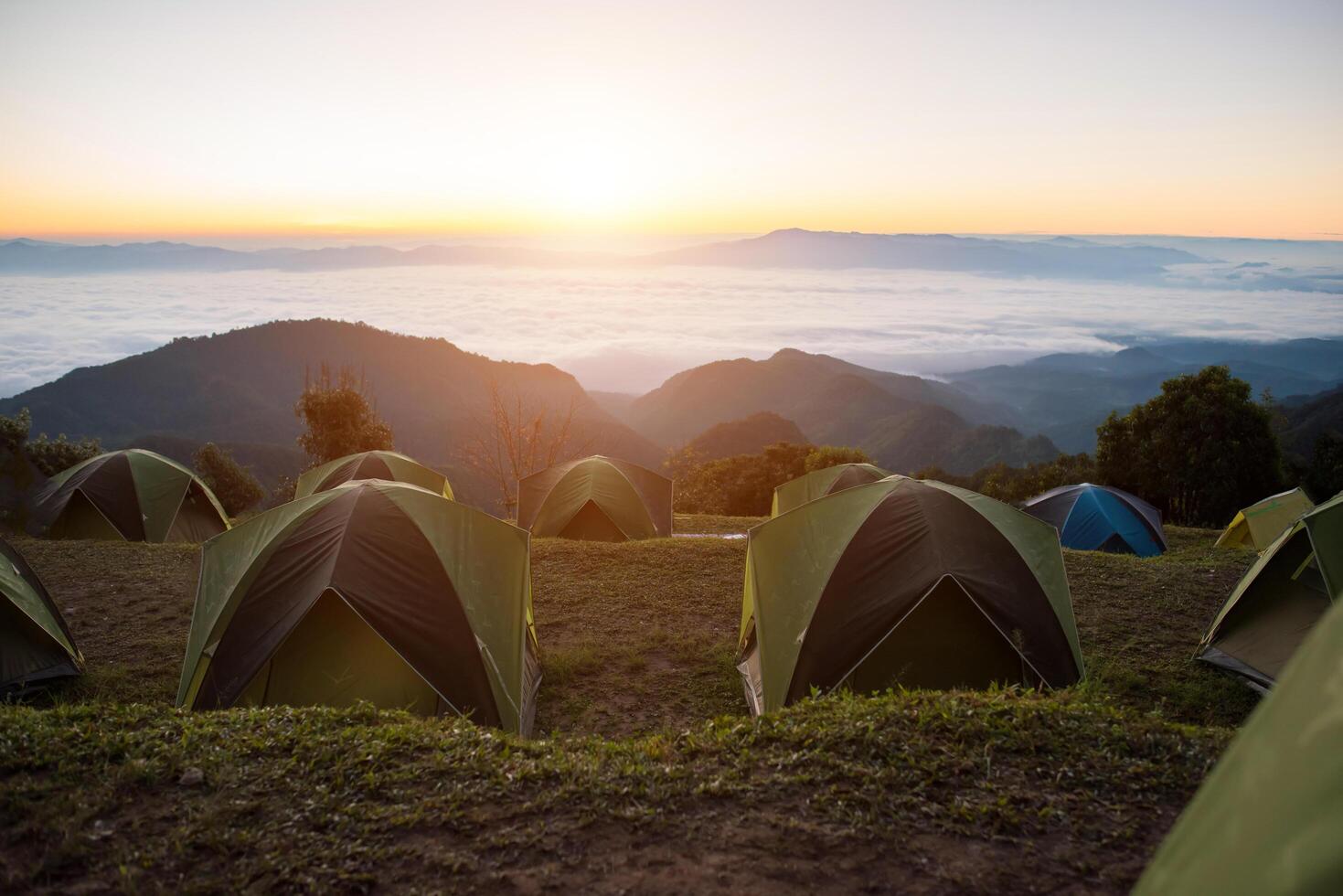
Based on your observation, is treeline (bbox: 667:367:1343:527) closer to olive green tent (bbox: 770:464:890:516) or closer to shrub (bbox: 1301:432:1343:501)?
shrub (bbox: 1301:432:1343:501)

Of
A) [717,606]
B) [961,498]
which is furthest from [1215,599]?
[717,606]

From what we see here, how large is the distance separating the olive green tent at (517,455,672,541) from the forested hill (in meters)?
71.9

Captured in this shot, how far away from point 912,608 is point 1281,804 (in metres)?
5.36

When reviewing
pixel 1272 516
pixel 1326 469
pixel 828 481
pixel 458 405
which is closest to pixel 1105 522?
pixel 1272 516

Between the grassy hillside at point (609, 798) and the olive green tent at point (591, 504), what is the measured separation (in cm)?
1078

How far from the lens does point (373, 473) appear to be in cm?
1527

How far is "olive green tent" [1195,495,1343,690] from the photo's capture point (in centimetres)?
739

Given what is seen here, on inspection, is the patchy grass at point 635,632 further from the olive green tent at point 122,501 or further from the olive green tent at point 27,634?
the olive green tent at point 122,501

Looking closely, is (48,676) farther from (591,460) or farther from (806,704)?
(591,460)

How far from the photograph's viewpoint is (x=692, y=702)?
805 cm

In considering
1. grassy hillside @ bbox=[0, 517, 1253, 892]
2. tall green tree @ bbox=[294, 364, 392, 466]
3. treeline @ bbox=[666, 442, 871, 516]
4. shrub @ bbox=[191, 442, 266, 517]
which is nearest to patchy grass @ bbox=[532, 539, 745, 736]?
grassy hillside @ bbox=[0, 517, 1253, 892]

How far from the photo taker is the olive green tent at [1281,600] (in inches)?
291

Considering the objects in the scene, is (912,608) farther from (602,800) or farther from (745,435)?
(745,435)

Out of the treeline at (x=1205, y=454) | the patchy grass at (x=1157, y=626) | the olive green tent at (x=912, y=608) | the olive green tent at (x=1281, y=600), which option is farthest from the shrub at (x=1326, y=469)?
the olive green tent at (x=912, y=608)
